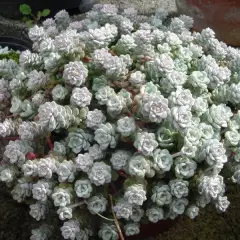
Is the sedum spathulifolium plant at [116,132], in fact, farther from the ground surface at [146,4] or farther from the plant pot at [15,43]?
the ground surface at [146,4]

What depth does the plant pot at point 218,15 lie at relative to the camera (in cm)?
232

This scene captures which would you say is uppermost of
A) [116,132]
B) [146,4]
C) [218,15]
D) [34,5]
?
[116,132]

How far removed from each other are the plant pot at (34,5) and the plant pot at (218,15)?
2.11 ft

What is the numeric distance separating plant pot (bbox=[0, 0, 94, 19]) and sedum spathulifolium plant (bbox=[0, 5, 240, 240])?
4.05 feet

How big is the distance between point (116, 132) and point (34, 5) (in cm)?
159

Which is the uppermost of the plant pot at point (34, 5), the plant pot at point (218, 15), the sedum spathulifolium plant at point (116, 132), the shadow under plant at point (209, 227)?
the sedum spathulifolium plant at point (116, 132)

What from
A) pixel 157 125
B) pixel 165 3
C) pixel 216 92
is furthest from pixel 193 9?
pixel 157 125

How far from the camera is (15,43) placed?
2354 millimetres

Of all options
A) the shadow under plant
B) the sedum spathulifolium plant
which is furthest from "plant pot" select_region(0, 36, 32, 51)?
the shadow under plant

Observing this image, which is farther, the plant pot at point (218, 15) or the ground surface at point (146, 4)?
the ground surface at point (146, 4)

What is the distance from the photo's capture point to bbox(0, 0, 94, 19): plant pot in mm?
2686

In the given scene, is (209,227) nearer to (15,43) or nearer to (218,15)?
(218,15)

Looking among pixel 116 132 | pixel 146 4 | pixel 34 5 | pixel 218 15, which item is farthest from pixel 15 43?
pixel 116 132

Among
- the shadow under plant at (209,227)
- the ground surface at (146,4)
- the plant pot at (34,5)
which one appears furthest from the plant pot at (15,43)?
the shadow under plant at (209,227)
